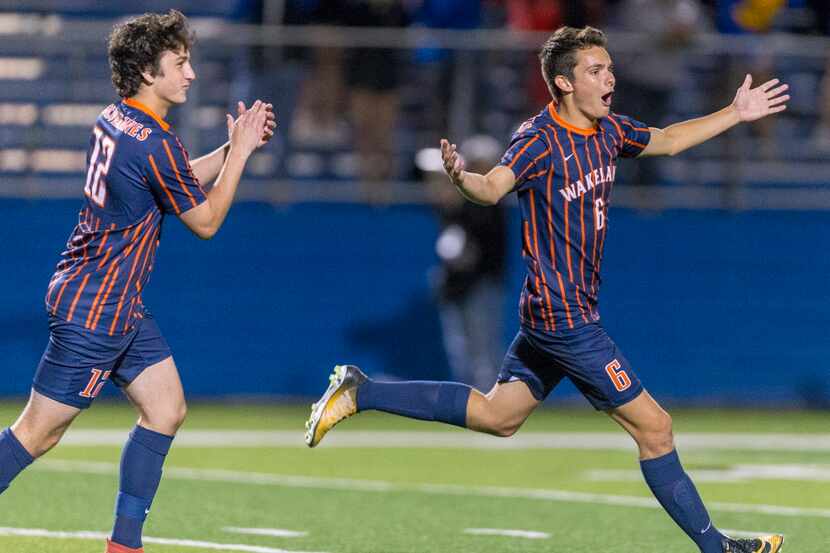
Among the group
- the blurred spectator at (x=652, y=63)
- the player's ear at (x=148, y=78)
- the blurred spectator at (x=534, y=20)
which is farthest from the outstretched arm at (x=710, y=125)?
the blurred spectator at (x=534, y=20)

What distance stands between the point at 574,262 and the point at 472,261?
7.51 meters

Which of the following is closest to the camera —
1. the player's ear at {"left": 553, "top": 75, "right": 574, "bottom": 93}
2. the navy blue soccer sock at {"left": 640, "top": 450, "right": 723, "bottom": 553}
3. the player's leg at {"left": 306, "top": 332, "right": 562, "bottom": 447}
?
the navy blue soccer sock at {"left": 640, "top": 450, "right": 723, "bottom": 553}

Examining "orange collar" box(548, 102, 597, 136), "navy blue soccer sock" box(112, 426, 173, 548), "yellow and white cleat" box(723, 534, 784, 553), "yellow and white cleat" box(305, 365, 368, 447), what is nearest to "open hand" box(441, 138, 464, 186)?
"orange collar" box(548, 102, 597, 136)

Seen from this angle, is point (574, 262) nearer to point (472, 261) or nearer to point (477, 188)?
point (477, 188)

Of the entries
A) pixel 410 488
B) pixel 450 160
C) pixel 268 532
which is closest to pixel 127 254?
pixel 450 160

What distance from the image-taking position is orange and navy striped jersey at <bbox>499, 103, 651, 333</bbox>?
6801 millimetres

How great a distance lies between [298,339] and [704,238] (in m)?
3.85

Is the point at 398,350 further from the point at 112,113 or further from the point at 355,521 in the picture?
the point at 112,113

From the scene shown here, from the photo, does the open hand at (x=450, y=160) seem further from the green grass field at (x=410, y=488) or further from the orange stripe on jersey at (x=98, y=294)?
the green grass field at (x=410, y=488)

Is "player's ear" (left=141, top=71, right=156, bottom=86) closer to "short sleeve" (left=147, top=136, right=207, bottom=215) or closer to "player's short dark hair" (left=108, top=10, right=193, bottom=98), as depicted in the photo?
"player's short dark hair" (left=108, top=10, right=193, bottom=98)

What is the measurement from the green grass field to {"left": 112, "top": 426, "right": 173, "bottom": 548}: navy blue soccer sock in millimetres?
924

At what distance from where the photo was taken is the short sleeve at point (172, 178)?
6.32 meters

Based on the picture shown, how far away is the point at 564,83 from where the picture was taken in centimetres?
691

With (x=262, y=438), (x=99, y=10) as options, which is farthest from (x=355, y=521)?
(x=99, y=10)
